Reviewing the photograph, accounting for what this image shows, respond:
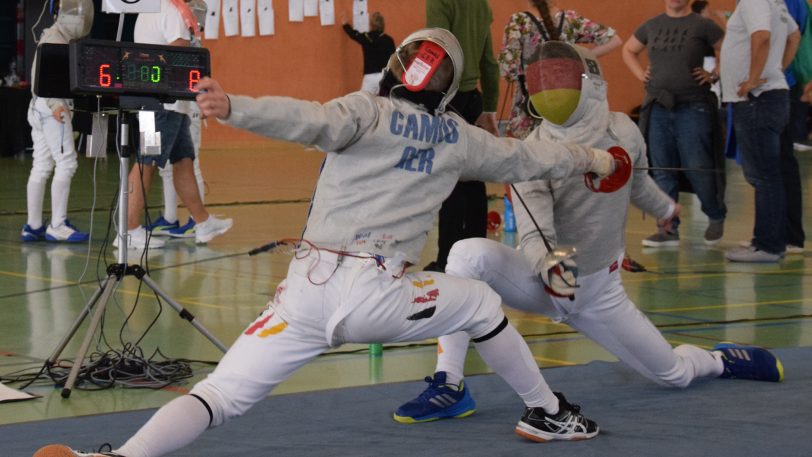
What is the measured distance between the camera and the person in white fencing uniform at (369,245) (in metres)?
3.03

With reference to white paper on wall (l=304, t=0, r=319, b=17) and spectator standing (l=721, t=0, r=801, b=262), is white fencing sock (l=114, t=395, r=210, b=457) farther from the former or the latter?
white paper on wall (l=304, t=0, r=319, b=17)

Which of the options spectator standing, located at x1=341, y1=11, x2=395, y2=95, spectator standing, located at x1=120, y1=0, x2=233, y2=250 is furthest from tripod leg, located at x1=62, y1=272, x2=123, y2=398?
spectator standing, located at x1=341, y1=11, x2=395, y2=95

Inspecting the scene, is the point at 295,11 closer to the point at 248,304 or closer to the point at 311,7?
the point at 311,7

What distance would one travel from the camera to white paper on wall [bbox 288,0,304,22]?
17.2 metres

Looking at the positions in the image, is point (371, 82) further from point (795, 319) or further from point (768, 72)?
point (795, 319)

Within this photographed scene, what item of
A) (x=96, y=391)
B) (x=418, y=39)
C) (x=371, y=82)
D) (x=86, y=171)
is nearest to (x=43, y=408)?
(x=96, y=391)

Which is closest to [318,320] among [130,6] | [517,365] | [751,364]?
[517,365]

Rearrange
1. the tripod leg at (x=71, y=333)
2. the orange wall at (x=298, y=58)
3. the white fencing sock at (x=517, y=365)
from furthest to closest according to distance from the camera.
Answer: the orange wall at (x=298, y=58) → the tripod leg at (x=71, y=333) → the white fencing sock at (x=517, y=365)

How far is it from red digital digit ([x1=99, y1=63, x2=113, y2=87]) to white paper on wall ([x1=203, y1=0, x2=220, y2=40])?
43.2 feet

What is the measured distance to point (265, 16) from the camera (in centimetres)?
1719

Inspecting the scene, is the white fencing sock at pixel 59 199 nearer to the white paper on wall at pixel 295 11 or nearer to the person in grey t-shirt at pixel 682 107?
the person in grey t-shirt at pixel 682 107

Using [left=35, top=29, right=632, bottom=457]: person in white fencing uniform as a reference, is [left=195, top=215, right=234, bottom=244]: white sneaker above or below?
below

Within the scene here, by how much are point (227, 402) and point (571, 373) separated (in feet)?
5.96

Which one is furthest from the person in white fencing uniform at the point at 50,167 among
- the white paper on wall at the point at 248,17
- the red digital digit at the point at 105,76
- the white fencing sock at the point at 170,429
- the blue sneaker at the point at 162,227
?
the white paper on wall at the point at 248,17
